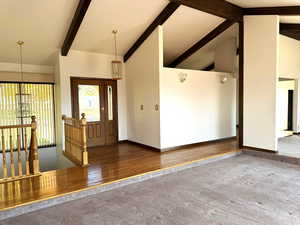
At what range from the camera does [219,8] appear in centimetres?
489

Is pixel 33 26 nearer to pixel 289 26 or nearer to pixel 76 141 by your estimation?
pixel 76 141

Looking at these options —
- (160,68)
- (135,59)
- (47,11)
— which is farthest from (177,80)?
(47,11)

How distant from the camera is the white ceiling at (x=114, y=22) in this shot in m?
4.39

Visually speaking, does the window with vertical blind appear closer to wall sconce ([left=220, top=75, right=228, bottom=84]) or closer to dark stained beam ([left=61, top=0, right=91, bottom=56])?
dark stained beam ([left=61, top=0, right=91, bottom=56])

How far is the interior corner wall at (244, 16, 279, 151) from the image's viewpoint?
4.94m

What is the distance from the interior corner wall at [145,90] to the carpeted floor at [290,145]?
122 inches

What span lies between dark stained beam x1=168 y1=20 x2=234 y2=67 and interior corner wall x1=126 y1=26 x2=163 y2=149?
5.67ft

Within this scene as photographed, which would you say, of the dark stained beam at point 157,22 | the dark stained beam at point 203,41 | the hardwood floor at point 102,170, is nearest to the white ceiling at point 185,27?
the dark stained beam at point 203,41

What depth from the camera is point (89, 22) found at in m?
4.66

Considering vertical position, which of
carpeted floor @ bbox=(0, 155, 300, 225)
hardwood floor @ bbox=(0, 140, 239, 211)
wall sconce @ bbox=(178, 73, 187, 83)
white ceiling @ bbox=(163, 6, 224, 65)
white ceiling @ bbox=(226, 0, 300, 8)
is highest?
white ceiling @ bbox=(226, 0, 300, 8)

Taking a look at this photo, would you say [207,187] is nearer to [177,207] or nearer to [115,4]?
[177,207]

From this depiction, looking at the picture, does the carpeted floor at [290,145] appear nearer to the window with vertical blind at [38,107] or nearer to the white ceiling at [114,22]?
the white ceiling at [114,22]

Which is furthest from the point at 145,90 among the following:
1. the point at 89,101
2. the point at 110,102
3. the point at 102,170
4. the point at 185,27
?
the point at 102,170

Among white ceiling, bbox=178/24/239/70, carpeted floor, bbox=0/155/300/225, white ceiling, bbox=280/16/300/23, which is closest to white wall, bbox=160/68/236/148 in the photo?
white ceiling, bbox=178/24/239/70
